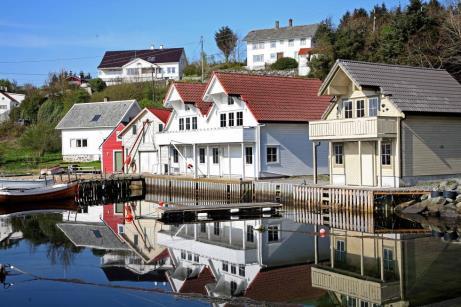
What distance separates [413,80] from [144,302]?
23625 millimetres

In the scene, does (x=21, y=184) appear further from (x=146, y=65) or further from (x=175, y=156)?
(x=146, y=65)

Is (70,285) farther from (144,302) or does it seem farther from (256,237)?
(256,237)

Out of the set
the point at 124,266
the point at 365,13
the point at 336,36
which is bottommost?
the point at 124,266

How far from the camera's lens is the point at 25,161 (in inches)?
2594

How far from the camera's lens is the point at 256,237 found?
2573 centimetres

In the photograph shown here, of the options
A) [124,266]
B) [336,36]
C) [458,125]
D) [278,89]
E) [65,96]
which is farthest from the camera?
[65,96]

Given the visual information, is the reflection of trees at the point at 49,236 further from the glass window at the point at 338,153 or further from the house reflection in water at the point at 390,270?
the glass window at the point at 338,153

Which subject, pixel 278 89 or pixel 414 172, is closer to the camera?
pixel 414 172

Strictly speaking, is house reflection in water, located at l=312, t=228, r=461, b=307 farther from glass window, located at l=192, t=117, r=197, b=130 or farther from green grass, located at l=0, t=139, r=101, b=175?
green grass, located at l=0, t=139, r=101, b=175

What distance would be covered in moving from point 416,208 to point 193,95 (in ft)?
71.4

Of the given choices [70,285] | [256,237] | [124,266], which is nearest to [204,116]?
[256,237]

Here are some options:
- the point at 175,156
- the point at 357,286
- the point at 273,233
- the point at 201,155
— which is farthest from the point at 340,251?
the point at 175,156

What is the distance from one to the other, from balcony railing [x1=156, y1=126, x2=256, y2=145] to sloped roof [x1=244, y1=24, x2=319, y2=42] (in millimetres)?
45929

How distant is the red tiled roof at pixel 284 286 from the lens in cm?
1655
